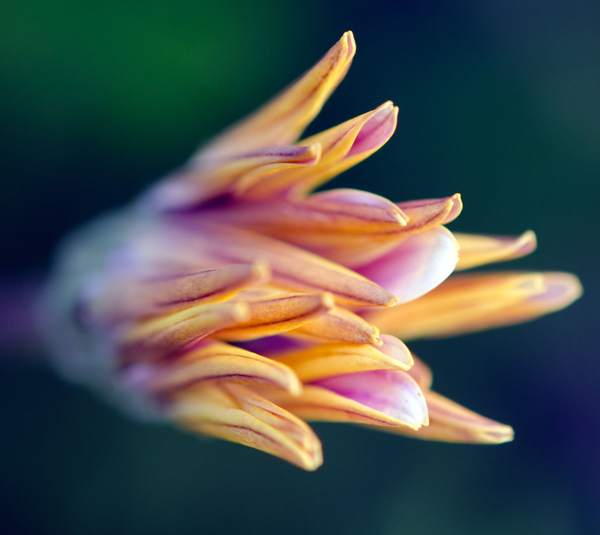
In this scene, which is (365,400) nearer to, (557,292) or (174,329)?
(174,329)

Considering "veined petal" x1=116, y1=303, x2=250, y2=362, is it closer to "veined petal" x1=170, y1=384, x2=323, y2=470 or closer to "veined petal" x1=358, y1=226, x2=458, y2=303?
"veined petal" x1=170, y1=384, x2=323, y2=470

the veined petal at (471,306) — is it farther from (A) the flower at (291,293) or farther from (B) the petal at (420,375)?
(B) the petal at (420,375)

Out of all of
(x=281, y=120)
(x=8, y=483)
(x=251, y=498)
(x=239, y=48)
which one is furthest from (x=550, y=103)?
(x=8, y=483)

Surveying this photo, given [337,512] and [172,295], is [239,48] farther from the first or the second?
[337,512]

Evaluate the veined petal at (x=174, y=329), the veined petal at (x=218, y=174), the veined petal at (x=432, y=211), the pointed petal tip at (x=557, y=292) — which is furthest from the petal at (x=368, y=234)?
the pointed petal tip at (x=557, y=292)

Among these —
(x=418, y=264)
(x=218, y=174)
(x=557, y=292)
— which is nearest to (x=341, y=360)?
(x=418, y=264)

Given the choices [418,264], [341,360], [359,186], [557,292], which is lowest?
[341,360]

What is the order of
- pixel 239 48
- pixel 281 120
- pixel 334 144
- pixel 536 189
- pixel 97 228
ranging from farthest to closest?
pixel 536 189, pixel 239 48, pixel 97 228, pixel 281 120, pixel 334 144
